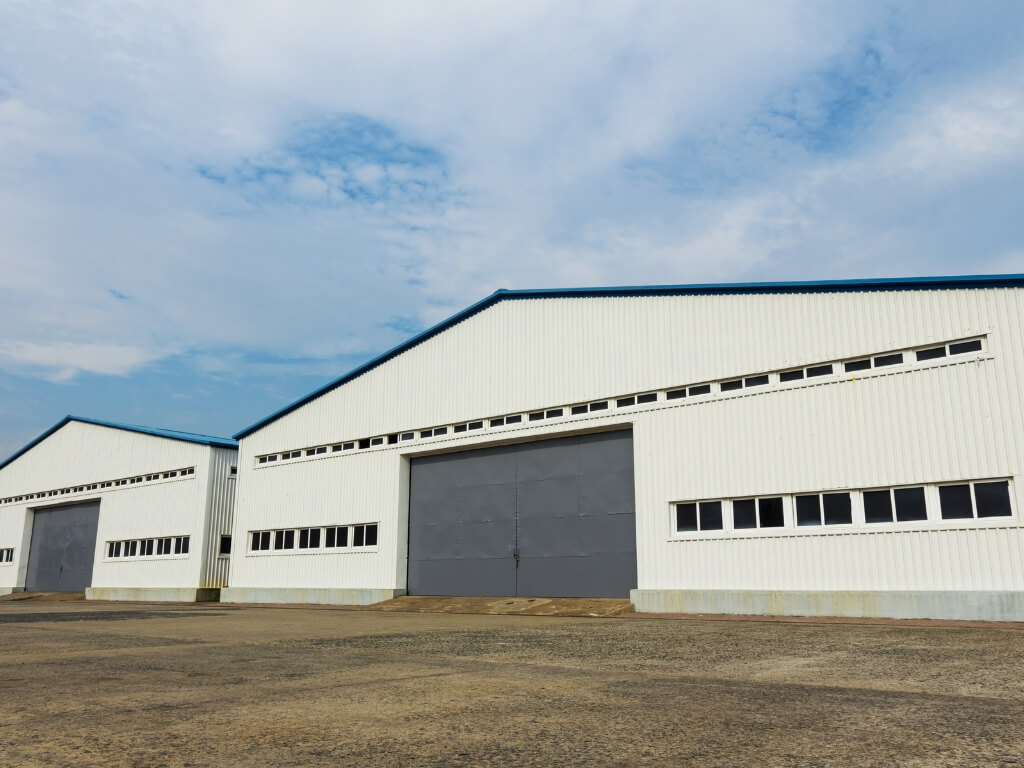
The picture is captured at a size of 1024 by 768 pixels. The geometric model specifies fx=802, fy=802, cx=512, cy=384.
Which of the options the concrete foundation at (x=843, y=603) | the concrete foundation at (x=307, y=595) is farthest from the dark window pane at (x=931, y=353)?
the concrete foundation at (x=307, y=595)

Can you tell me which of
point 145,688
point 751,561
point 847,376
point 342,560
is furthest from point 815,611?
point 342,560

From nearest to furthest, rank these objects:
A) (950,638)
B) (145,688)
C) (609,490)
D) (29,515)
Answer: (145,688)
(950,638)
(609,490)
(29,515)

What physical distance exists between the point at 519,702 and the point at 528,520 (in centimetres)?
1900

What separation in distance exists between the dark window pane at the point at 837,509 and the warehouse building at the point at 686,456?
0.05m

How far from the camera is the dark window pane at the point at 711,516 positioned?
20.7 metres

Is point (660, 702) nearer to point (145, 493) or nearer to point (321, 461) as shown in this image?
point (321, 461)

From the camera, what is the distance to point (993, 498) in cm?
1659

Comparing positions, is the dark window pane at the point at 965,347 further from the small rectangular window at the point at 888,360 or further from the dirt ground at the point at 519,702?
the dirt ground at the point at 519,702

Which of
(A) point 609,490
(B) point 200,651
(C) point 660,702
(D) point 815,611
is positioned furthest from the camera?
(A) point 609,490

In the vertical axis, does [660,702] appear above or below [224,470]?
below

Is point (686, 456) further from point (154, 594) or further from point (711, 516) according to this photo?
point (154, 594)

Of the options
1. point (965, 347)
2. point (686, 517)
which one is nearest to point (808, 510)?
point (686, 517)

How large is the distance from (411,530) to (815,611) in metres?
14.8

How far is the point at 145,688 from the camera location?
7.63 m
